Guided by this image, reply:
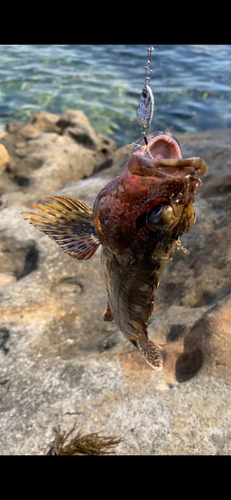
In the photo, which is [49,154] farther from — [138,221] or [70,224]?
[138,221]

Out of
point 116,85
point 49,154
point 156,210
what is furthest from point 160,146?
point 116,85

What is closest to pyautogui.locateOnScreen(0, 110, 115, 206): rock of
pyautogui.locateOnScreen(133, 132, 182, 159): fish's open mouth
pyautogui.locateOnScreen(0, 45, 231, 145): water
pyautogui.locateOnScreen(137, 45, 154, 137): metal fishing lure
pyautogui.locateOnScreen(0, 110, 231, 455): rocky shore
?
pyautogui.locateOnScreen(0, 110, 231, 455): rocky shore

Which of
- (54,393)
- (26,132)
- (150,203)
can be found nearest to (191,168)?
(150,203)

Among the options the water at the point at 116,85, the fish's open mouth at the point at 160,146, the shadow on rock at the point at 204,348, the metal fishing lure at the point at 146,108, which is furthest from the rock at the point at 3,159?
the fish's open mouth at the point at 160,146

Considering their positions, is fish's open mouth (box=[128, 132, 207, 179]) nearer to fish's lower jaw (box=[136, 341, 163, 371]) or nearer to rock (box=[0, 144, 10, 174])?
fish's lower jaw (box=[136, 341, 163, 371])

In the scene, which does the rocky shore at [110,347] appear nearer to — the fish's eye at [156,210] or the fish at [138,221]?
the fish at [138,221]

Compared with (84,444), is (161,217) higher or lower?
higher

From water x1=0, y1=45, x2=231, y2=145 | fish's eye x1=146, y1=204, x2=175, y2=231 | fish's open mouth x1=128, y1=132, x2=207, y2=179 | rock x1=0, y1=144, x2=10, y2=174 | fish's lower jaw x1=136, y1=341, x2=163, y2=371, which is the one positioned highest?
fish's open mouth x1=128, y1=132, x2=207, y2=179
